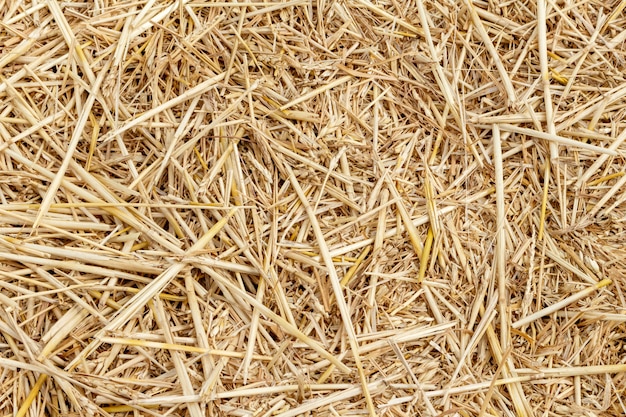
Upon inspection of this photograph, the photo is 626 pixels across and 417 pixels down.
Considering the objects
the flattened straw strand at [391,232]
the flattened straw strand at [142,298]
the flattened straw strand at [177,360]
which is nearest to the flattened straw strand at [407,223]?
the flattened straw strand at [391,232]

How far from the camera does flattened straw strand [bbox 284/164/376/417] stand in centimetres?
128

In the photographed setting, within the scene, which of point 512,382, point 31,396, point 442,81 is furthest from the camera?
point 442,81

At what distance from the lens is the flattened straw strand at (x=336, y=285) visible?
1277 mm

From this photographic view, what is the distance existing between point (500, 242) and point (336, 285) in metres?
0.40

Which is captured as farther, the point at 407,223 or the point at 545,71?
the point at 545,71

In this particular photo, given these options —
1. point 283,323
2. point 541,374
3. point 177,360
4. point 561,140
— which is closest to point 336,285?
point 283,323

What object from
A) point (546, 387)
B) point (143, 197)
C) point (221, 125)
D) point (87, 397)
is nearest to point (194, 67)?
point (221, 125)

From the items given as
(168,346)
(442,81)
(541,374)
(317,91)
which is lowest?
(541,374)

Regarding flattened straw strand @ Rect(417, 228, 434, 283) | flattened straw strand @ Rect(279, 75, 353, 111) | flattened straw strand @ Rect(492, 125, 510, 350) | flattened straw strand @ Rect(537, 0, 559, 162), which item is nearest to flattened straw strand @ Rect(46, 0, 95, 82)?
flattened straw strand @ Rect(279, 75, 353, 111)

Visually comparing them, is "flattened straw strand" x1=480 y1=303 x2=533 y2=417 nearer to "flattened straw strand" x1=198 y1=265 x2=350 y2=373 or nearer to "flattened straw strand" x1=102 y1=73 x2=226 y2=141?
"flattened straw strand" x1=198 y1=265 x2=350 y2=373

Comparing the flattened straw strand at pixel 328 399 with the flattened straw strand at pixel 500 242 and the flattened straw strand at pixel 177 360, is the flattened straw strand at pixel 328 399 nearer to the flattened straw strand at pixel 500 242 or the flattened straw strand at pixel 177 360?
the flattened straw strand at pixel 177 360

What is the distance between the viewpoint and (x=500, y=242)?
1.40 metres

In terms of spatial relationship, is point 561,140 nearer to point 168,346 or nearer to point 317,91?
point 317,91

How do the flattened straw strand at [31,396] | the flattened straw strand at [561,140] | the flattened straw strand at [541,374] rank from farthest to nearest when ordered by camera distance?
1. the flattened straw strand at [561,140]
2. the flattened straw strand at [541,374]
3. the flattened straw strand at [31,396]
